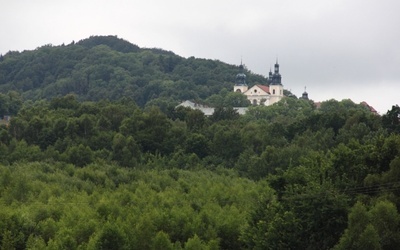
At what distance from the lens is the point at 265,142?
74625 mm

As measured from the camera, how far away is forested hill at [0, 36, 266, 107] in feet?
544

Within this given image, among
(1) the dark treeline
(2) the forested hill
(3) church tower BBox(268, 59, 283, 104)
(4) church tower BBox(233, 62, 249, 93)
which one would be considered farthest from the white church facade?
(1) the dark treeline

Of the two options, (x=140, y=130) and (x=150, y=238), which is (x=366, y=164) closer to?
(x=150, y=238)

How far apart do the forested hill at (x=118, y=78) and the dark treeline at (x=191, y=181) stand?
7058cm

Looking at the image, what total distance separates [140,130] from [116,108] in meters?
7.31

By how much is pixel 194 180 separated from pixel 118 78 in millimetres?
118406

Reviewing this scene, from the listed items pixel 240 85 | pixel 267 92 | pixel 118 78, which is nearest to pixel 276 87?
pixel 267 92

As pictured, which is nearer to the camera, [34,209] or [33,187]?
[34,209]

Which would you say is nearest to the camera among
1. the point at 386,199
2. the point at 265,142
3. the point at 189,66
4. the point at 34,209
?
the point at 386,199

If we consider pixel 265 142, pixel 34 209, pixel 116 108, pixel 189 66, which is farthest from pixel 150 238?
pixel 189 66

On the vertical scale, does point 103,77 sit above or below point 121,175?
above

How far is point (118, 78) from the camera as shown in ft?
581

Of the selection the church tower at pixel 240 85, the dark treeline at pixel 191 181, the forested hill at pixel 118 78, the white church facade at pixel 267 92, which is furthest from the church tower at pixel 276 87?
the dark treeline at pixel 191 181

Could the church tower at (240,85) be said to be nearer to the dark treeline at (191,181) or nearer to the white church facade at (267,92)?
the white church facade at (267,92)
